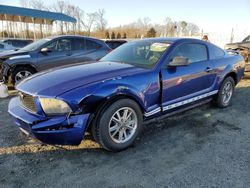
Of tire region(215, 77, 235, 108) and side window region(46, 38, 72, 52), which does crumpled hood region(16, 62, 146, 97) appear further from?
side window region(46, 38, 72, 52)

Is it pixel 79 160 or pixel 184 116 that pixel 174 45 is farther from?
pixel 79 160

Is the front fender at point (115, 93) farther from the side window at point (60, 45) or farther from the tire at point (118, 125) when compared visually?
the side window at point (60, 45)

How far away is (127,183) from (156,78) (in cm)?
161

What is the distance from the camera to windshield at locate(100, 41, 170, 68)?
3.80 m

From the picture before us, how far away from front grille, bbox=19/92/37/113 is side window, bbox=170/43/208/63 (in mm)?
2232

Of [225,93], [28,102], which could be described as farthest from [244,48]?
[28,102]

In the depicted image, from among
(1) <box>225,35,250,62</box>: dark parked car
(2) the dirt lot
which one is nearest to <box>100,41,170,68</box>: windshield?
(2) the dirt lot

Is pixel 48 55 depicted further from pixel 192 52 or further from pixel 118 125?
pixel 118 125

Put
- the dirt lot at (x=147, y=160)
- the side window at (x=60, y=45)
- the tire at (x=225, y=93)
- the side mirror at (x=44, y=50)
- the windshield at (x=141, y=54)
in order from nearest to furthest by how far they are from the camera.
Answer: the dirt lot at (x=147, y=160) → the windshield at (x=141, y=54) → the tire at (x=225, y=93) → the side mirror at (x=44, y=50) → the side window at (x=60, y=45)

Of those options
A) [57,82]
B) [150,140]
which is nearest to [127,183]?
[150,140]

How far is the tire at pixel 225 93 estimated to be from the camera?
5032mm

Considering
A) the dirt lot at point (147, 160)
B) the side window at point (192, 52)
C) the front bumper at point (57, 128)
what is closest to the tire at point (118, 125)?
the dirt lot at point (147, 160)

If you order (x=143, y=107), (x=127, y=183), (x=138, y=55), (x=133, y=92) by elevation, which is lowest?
(x=127, y=183)

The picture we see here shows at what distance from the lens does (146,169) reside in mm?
2857
